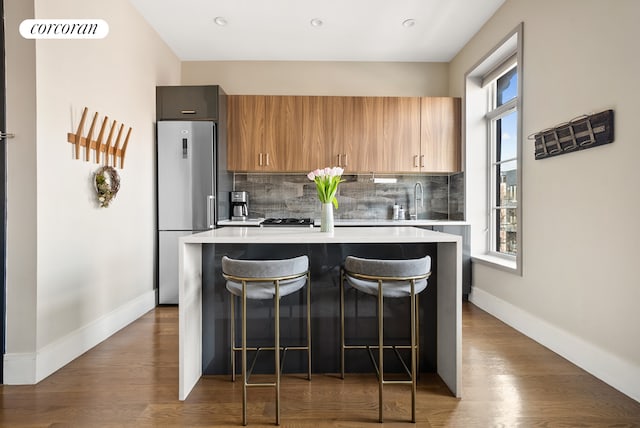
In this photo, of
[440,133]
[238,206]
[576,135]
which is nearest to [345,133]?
[440,133]

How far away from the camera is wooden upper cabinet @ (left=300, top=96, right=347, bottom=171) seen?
13.5 feet

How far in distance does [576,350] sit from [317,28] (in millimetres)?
3473

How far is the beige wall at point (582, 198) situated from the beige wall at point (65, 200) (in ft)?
10.9

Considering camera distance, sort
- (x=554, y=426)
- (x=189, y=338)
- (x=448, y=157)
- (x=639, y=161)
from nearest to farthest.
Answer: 1. (x=554, y=426)
2. (x=639, y=161)
3. (x=189, y=338)
4. (x=448, y=157)

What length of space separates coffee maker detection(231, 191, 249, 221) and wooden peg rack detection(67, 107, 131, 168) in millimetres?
1391

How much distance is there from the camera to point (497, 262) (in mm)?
3387

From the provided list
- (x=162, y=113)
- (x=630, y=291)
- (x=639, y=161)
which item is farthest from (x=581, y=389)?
(x=162, y=113)

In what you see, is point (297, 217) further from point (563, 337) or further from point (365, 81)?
point (563, 337)

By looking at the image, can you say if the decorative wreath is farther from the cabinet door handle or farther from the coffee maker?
the coffee maker

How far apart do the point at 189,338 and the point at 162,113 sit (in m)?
2.67

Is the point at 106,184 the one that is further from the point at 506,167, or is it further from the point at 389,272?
the point at 506,167

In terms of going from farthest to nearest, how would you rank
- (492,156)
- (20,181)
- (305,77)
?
(305,77), (492,156), (20,181)

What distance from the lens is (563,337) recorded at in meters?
2.44

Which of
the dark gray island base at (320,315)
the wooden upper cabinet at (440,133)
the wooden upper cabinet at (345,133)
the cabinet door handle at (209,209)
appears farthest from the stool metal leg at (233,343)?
the wooden upper cabinet at (440,133)
